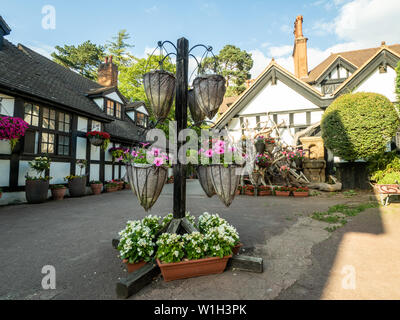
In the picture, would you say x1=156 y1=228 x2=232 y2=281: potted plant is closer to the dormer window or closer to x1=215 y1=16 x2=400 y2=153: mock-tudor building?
x1=215 y1=16 x2=400 y2=153: mock-tudor building

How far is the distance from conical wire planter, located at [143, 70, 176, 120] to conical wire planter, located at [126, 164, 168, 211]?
2.76 ft

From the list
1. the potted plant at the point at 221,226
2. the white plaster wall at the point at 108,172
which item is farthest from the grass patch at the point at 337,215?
the white plaster wall at the point at 108,172

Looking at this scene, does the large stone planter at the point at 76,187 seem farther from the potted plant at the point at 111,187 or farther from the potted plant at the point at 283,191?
the potted plant at the point at 283,191

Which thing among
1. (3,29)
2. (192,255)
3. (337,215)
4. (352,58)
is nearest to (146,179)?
(192,255)

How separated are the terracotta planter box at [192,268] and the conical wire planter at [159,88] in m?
1.89

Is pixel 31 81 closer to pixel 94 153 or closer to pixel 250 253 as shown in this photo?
pixel 94 153

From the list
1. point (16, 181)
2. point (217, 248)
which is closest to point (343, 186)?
point (217, 248)

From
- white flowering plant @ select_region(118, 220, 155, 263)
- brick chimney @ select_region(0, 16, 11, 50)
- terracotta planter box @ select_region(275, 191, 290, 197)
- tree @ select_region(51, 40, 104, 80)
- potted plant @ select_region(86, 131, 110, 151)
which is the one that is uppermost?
tree @ select_region(51, 40, 104, 80)

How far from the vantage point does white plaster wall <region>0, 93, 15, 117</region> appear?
23.7ft

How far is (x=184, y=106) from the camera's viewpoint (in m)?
2.91

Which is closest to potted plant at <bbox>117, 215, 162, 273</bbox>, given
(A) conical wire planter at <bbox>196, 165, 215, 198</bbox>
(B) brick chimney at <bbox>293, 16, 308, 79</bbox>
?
(A) conical wire planter at <bbox>196, 165, 215, 198</bbox>

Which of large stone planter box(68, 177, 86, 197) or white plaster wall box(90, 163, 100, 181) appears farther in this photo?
white plaster wall box(90, 163, 100, 181)

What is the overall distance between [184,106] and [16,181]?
8.23 metres
